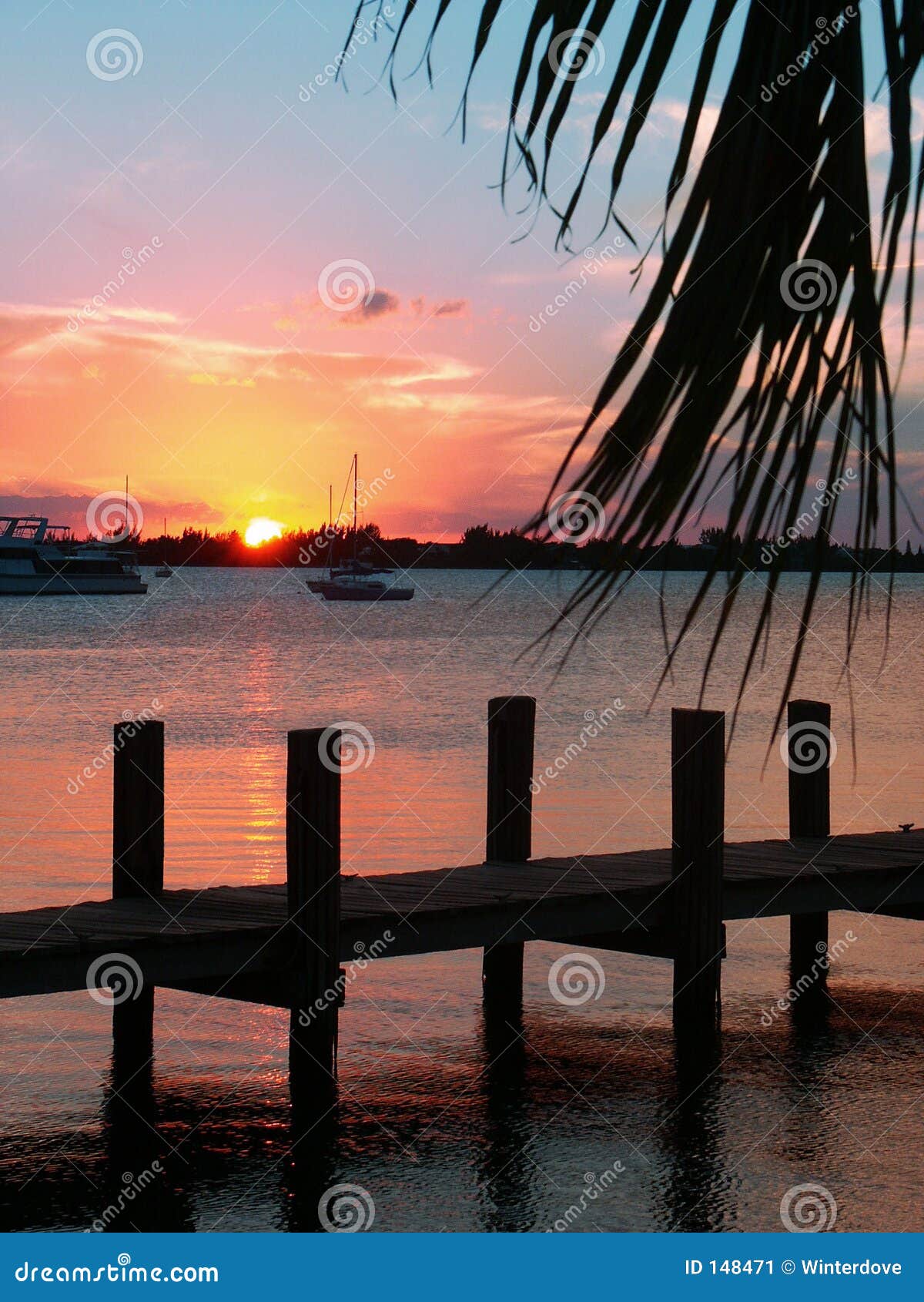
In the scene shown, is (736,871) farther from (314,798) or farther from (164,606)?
(164,606)

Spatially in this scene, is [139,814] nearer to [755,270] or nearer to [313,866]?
[313,866]

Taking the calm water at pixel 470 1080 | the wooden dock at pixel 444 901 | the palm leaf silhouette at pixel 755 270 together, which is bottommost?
the calm water at pixel 470 1080

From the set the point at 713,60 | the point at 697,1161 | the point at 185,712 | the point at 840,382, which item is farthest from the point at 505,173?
the point at 185,712

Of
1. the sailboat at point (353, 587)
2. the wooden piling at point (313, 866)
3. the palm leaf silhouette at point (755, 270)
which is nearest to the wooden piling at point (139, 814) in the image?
the wooden piling at point (313, 866)

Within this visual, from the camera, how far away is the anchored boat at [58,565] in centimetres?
11875

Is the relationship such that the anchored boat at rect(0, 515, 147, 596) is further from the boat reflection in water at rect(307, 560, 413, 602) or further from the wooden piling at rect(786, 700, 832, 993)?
the wooden piling at rect(786, 700, 832, 993)

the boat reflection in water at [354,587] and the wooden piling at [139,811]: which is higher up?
the boat reflection in water at [354,587]

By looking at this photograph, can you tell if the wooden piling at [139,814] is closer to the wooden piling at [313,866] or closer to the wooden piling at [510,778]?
the wooden piling at [313,866]

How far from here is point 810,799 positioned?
12461mm

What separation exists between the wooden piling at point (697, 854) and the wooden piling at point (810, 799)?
1.45 meters

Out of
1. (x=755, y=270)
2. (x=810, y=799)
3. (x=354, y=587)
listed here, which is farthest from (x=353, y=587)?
(x=755, y=270)

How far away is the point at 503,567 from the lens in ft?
4.95

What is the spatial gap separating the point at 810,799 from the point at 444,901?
416 cm

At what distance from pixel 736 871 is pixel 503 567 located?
32.3 ft
